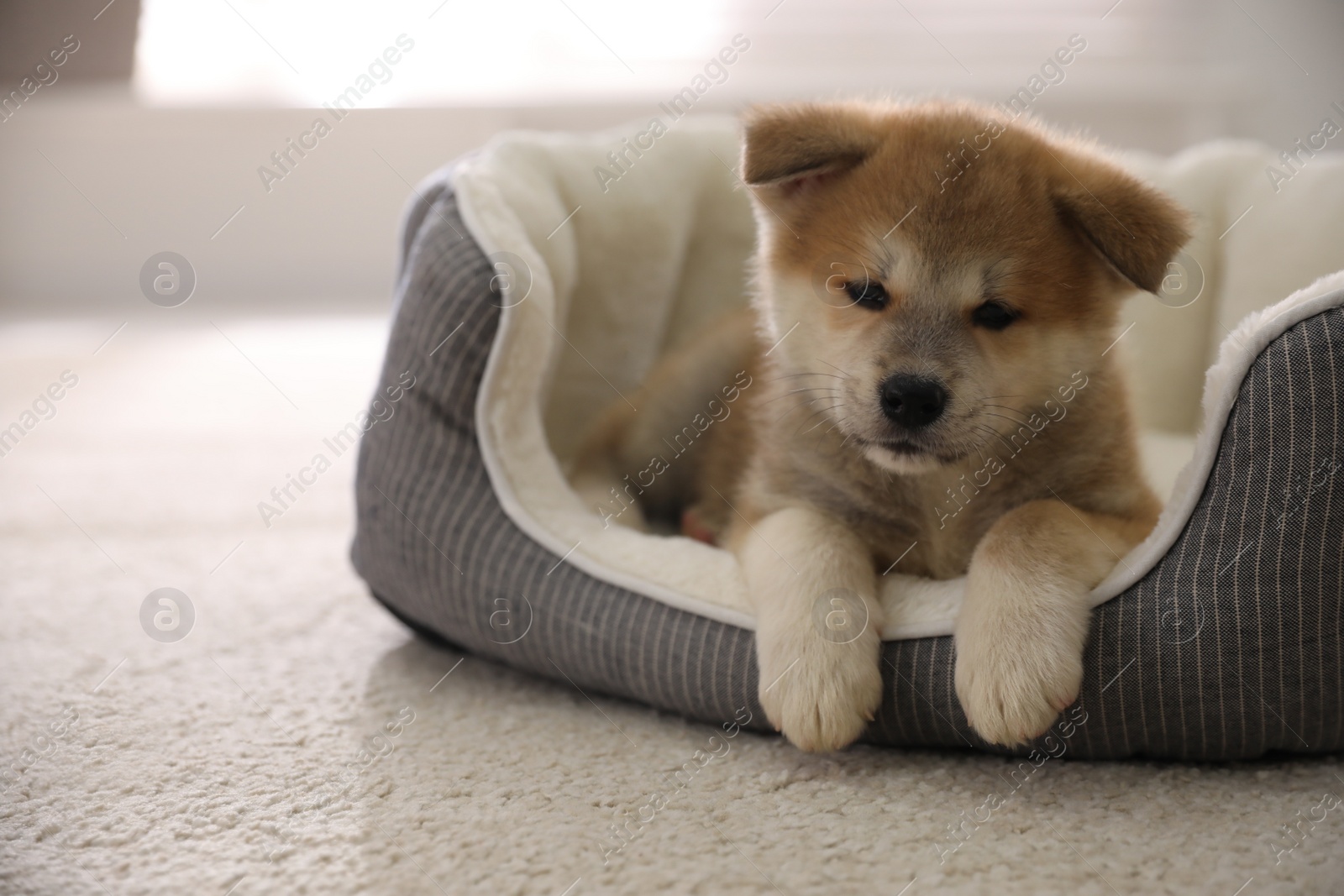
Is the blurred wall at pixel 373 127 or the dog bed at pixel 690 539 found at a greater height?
the blurred wall at pixel 373 127

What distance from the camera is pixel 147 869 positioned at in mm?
1339

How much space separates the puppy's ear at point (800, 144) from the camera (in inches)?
64.0

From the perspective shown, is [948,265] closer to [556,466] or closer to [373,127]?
[556,466]

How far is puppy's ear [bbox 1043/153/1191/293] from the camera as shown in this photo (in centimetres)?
154

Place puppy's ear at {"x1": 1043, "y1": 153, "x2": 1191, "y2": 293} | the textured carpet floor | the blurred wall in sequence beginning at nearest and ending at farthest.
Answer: the textured carpet floor < puppy's ear at {"x1": 1043, "y1": 153, "x2": 1191, "y2": 293} < the blurred wall

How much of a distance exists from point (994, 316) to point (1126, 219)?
24 cm

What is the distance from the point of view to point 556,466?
6.52 feet

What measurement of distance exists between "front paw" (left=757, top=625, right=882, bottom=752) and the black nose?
32 cm

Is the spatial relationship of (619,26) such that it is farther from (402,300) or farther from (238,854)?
(238,854)

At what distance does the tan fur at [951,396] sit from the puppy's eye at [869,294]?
0.01 meters

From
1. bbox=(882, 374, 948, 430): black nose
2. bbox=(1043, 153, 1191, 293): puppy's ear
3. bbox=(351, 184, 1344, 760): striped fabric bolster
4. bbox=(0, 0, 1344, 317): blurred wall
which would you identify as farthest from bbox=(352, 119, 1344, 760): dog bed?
bbox=(0, 0, 1344, 317): blurred wall

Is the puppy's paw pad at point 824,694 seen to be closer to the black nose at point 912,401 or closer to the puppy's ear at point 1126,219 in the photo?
the black nose at point 912,401

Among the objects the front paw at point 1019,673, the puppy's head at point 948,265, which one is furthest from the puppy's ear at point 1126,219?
the front paw at point 1019,673

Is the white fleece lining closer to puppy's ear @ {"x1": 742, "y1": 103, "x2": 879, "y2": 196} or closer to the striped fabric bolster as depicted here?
the striped fabric bolster
